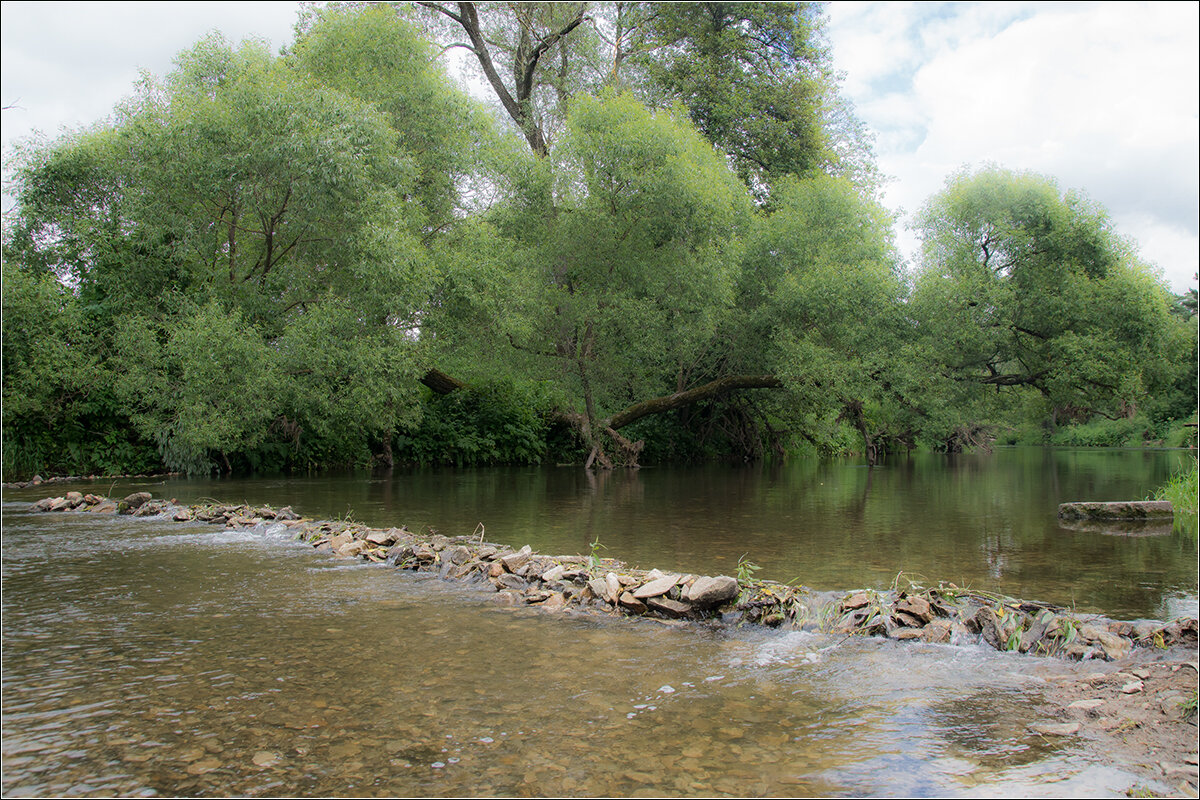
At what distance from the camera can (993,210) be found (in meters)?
32.3

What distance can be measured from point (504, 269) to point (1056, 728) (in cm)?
2400

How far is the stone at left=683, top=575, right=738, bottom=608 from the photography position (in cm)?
699

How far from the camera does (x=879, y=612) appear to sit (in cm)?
662

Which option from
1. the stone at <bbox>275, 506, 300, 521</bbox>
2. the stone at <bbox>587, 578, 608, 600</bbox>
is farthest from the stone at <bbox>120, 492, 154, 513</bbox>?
the stone at <bbox>587, 578, 608, 600</bbox>

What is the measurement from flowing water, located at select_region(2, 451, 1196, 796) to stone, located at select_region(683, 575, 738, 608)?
33 centimetres

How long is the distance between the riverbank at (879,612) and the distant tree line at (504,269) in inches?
608

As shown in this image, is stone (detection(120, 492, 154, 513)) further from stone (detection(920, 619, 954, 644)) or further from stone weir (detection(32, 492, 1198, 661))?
stone (detection(920, 619, 954, 644))

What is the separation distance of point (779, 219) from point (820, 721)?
2808 cm

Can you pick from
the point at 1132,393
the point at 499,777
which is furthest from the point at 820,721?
the point at 1132,393

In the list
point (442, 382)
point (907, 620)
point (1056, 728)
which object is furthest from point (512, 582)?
point (442, 382)

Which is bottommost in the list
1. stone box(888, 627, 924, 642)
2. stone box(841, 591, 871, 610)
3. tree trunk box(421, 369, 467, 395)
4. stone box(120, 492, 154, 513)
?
stone box(888, 627, 924, 642)

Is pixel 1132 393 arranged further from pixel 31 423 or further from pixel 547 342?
pixel 31 423

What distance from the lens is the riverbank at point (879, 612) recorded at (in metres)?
4.53

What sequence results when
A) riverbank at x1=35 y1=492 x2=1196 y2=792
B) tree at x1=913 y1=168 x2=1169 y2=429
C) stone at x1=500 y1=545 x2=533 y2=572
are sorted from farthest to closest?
tree at x1=913 y1=168 x2=1169 y2=429 < stone at x1=500 y1=545 x2=533 y2=572 < riverbank at x1=35 y1=492 x2=1196 y2=792
